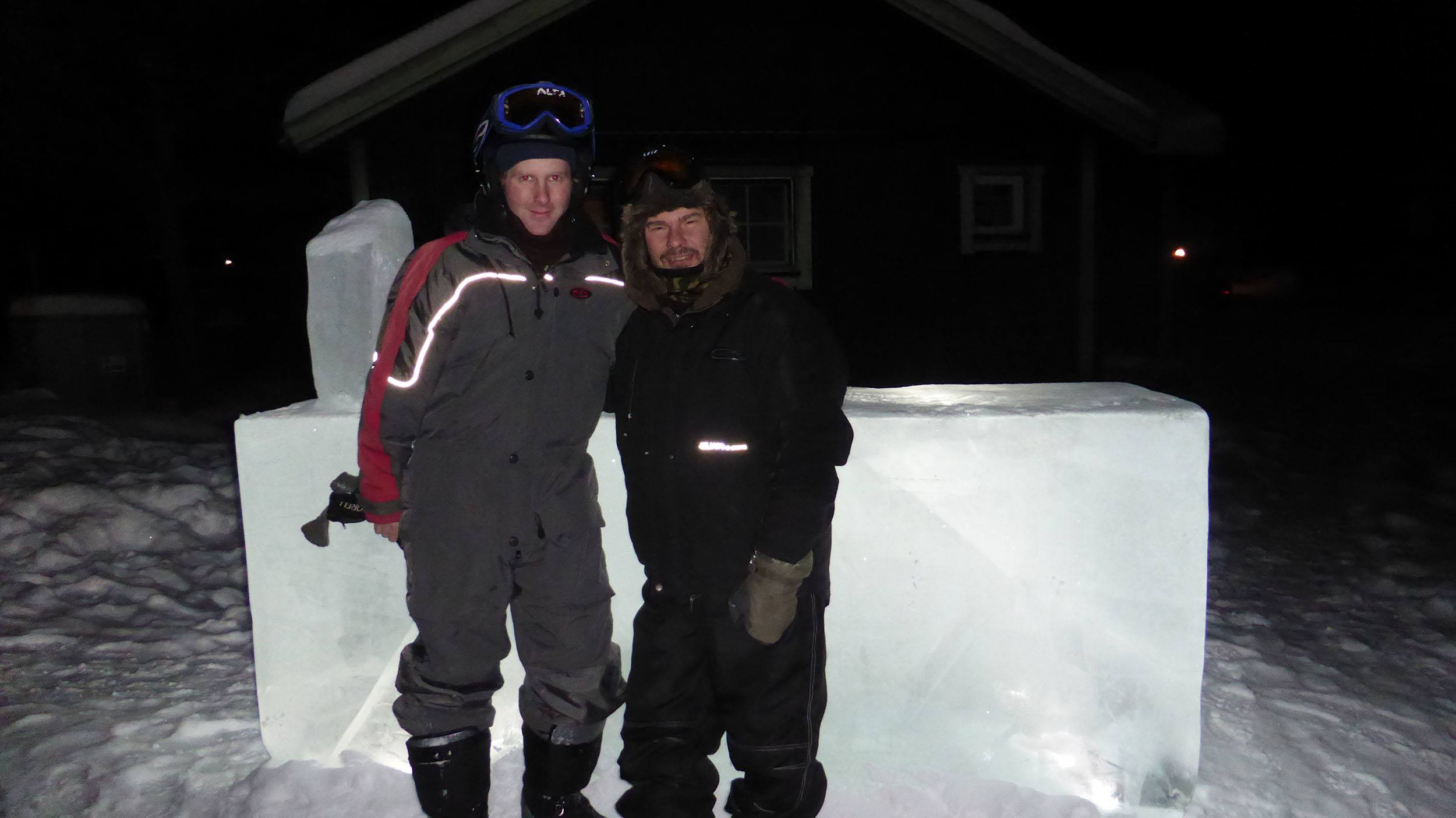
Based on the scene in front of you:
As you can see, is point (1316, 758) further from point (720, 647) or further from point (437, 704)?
point (437, 704)

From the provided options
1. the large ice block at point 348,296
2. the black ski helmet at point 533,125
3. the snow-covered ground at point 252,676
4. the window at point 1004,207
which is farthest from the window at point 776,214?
the black ski helmet at point 533,125

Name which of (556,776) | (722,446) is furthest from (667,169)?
(556,776)

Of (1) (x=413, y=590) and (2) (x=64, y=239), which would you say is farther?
(2) (x=64, y=239)

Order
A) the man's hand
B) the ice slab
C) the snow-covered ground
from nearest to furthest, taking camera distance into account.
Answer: the man's hand
the ice slab
the snow-covered ground

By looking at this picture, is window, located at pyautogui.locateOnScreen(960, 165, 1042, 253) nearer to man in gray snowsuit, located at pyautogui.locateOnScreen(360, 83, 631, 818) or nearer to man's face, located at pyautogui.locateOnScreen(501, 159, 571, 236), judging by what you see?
man in gray snowsuit, located at pyautogui.locateOnScreen(360, 83, 631, 818)

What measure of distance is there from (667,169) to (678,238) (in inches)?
6.4

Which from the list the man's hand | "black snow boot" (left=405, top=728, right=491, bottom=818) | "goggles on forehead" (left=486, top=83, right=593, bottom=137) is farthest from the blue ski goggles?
"black snow boot" (left=405, top=728, right=491, bottom=818)

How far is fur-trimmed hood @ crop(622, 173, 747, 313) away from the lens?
2010 millimetres

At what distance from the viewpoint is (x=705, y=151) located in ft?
26.0

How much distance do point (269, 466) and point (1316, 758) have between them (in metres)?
3.17

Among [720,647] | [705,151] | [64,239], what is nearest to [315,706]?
[720,647]

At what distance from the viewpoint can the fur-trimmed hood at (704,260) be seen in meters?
2.01

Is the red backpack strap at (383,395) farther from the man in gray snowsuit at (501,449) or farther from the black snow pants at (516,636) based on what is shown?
the black snow pants at (516,636)

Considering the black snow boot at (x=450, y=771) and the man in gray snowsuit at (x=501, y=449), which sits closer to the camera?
the man in gray snowsuit at (x=501, y=449)
